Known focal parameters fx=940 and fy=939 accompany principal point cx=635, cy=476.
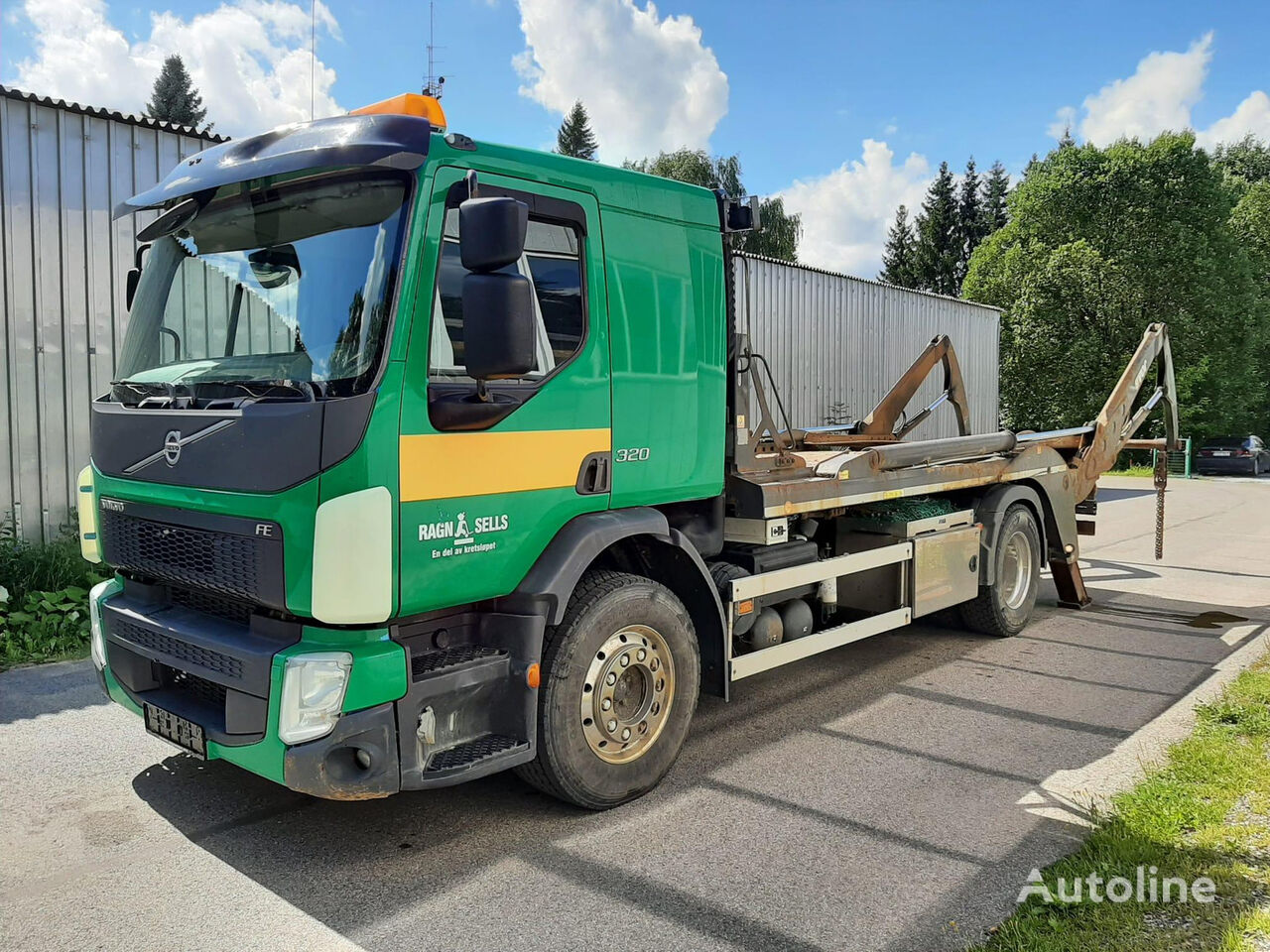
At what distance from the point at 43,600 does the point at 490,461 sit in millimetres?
5257

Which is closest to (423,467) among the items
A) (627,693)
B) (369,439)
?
(369,439)

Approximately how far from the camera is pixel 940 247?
178 feet

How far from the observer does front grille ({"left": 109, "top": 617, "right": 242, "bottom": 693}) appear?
11.2 ft

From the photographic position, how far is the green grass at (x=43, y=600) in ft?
21.7

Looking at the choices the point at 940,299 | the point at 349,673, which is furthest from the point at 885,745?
the point at 940,299

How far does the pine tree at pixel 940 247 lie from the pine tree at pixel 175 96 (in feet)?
127

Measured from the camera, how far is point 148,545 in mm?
3863

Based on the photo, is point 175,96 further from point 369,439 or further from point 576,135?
point 369,439

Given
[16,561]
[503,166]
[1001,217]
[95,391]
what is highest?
[1001,217]

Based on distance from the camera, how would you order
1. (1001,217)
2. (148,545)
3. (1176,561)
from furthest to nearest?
(1001,217) → (1176,561) → (148,545)

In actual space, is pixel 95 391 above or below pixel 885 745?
above

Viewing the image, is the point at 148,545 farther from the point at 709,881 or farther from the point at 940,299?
the point at 940,299

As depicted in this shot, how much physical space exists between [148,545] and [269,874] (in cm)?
141

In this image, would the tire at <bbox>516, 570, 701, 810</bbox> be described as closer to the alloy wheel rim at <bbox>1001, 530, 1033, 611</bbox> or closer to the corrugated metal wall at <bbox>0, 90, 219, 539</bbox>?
the alloy wheel rim at <bbox>1001, 530, 1033, 611</bbox>
